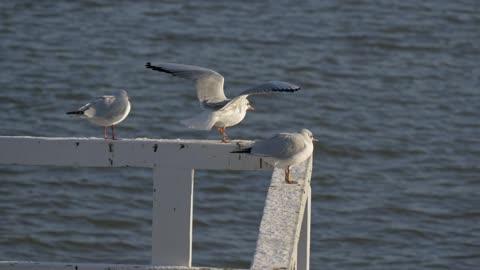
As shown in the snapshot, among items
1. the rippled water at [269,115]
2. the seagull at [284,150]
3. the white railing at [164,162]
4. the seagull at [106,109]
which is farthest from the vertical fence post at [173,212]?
the rippled water at [269,115]

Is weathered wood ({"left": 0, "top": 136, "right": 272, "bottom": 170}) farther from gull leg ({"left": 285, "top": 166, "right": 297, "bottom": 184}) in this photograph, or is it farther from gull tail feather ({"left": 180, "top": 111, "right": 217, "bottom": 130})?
gull tail feather ({"left": 180, "top": 111, "right": 217, "bottom": 130})

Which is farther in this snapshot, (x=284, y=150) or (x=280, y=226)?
(x=284, y=150)

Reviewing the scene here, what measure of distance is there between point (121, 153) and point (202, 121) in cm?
129

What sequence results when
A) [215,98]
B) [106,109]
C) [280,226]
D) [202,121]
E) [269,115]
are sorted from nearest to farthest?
[280,226] → [202,121] → [106,109] → [215,98] → [269,115]

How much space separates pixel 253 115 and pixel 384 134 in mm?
1518

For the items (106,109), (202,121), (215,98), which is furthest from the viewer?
(215,98)

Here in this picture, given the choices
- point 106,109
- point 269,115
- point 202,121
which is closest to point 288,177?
point 202,121

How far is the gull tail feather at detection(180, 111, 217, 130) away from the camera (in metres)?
5.81

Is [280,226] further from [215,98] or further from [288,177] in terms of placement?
[215,98]

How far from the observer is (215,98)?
261 inches

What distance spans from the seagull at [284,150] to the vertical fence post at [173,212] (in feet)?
0.93

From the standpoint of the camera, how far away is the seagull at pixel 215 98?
229 inches

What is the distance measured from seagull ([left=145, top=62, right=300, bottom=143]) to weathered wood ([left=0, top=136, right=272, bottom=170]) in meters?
1.05

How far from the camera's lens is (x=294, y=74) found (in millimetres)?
13867
